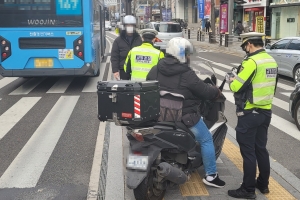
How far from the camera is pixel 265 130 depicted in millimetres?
4371

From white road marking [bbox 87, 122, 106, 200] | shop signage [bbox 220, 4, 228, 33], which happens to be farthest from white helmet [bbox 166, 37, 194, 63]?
shop signage [bbox 220, 4, 228, 33]

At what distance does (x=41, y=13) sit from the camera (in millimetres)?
10430

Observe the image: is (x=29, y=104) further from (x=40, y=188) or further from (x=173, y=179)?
(x=173, y=179)

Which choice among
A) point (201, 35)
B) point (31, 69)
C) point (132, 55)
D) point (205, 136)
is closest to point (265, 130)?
point (205, 136)

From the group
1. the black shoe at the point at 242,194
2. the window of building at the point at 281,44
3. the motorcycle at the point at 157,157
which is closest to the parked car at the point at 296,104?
the black shoe at the point at 242,194

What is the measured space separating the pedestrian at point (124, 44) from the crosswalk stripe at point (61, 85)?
160 inches

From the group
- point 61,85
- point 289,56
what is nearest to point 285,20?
point 289,56

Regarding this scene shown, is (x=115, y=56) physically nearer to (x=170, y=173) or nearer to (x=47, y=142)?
(x=47, y=142)

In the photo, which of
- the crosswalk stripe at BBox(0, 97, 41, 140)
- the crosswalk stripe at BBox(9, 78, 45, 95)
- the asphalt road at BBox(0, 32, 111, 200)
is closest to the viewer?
the asphalt road at BBox(0, 32, 111, 200)

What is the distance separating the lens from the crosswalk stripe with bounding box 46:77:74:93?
11.4 meters

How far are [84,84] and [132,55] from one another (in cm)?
676

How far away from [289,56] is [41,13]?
25.1ft

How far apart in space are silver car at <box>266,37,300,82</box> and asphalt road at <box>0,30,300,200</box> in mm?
987

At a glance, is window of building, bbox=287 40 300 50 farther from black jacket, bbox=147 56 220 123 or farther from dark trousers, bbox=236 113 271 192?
black jacket, bbox=147 56 220 123
